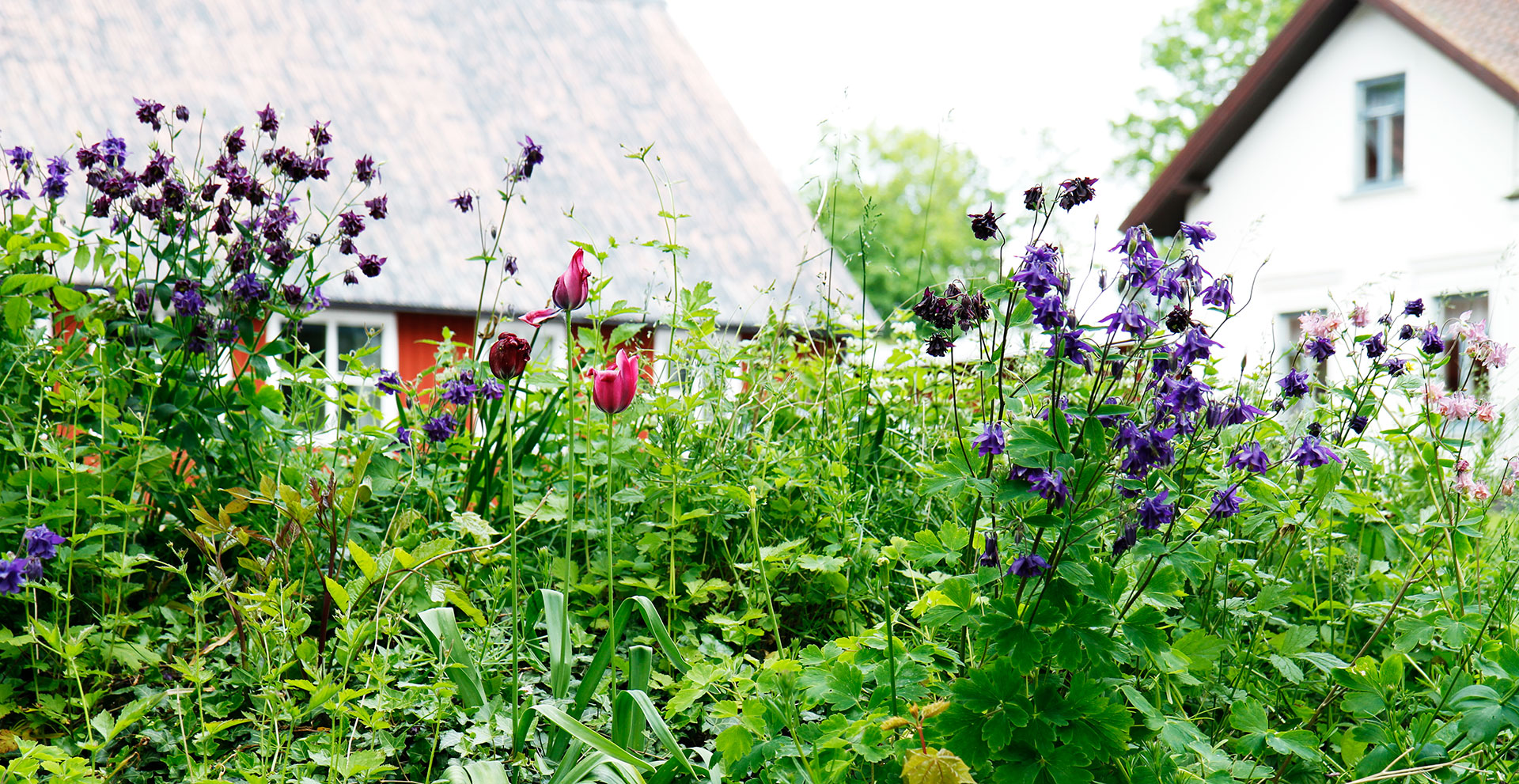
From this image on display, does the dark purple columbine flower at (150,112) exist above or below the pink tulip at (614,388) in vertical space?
above

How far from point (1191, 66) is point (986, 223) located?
1039 inches

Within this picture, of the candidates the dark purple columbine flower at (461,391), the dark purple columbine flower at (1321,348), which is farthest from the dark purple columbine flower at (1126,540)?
the dark purple columbine flower at (461,391)

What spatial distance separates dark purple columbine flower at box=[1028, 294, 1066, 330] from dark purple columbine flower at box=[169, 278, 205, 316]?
1.73 metres

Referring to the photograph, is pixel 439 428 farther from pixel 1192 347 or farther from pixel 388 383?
pixel 1192 347

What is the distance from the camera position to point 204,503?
2.24 m

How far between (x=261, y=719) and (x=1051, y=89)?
2459 centimetres

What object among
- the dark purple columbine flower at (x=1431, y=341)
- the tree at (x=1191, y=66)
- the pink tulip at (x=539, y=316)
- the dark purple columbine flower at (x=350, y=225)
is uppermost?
the tree at (x=1191, y=66)

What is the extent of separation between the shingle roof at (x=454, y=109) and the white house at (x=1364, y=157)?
534 centimetres

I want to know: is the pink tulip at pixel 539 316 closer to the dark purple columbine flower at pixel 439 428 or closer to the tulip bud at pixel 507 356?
the tulip bud at pixel 507 356

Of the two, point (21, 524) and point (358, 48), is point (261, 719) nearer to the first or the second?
point (21, 524)

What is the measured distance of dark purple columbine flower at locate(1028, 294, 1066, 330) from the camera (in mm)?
1359

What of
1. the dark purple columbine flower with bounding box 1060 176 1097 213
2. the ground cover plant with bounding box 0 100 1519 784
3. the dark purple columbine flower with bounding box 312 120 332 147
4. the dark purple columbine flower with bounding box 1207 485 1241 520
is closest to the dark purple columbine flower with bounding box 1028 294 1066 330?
the ground cover plant with bounding box 0 100 1519 784

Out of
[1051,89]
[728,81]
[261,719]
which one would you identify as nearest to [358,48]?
[728,81]

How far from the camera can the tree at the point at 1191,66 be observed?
23706mm
